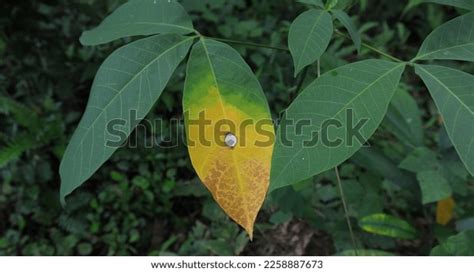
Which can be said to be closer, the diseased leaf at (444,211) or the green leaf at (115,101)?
the green leaf at (115,101)

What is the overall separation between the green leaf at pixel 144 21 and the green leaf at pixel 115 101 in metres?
0.03

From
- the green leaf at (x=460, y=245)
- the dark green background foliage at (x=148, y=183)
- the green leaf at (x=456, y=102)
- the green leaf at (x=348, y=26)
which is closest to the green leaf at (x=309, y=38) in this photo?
the green leaf at (x=348, y=26)

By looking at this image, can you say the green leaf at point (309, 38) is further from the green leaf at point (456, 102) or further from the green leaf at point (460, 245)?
the green leaf at point (460, 245)

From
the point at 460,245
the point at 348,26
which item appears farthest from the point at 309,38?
the point at 460,245

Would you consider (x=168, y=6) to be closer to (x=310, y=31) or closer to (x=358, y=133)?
(x=310, y=31)

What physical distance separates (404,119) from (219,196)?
0.92 meters

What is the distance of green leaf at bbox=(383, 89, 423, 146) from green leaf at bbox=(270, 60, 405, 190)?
0.76 m

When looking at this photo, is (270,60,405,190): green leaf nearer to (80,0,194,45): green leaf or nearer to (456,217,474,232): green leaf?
(80,0,194,45): green leaf

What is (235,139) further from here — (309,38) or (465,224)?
(465,224)

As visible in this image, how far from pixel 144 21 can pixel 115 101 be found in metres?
0.15

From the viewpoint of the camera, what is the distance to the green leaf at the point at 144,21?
0.82m

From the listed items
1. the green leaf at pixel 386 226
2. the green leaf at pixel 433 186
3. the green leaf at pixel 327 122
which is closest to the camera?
the green leaf at pixel 327 122

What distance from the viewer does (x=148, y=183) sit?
1773 mm
